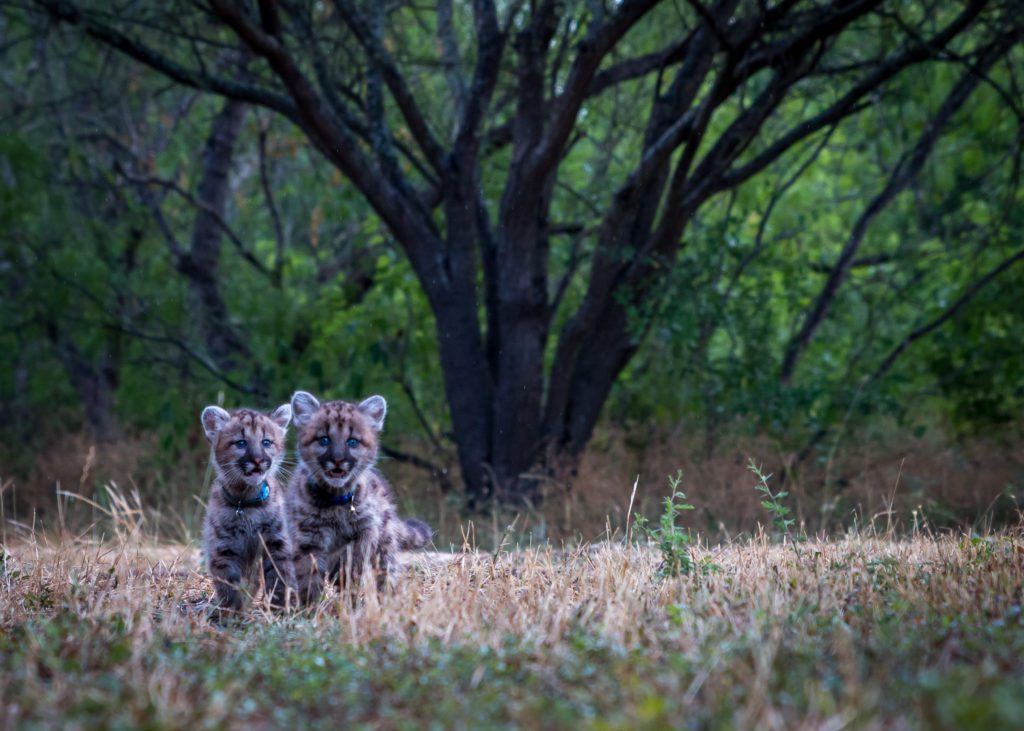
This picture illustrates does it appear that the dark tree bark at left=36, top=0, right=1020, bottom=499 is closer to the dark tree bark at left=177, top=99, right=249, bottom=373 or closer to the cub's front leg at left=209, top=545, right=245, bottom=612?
the dark tree bark at left=177, top=99, right=249, bottom=373

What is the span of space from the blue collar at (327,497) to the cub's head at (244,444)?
A: 296 mm

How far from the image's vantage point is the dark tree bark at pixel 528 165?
1088cm

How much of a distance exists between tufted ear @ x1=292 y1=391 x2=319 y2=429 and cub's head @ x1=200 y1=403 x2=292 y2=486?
152mm

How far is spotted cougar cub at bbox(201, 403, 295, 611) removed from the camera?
651 centimetres

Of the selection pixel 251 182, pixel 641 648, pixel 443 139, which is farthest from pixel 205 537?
pixel 251 182

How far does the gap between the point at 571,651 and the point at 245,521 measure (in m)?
2.88

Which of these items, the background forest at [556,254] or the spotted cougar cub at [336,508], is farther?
the background forest at [556,254]

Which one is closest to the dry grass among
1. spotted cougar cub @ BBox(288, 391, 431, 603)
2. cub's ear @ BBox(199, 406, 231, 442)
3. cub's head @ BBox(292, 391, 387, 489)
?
spotted cougar cub @ BBox(288, 391, 431, 603)

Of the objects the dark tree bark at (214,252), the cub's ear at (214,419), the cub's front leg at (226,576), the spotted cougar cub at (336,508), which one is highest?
the dark tree bark at (214,252)

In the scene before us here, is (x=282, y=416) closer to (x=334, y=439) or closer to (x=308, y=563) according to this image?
(x=334, y=439)

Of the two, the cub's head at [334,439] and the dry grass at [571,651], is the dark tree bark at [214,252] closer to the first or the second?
the cub's head at [334,439]

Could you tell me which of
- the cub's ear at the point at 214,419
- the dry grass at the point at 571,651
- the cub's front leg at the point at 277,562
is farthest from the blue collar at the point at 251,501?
the dry grass at the point at 571,651

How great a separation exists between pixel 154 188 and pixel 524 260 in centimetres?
900

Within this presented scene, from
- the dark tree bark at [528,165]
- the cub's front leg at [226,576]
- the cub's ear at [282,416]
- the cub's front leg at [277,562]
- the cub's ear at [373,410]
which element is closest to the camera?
the cub's front leg at [226,576]
